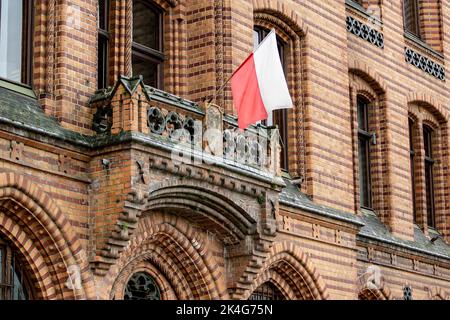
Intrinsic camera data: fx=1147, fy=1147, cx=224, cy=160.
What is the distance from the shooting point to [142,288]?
16.0m

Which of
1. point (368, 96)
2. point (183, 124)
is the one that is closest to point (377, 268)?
point (368, 96)

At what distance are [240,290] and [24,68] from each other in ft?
15.5

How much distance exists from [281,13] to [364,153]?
466 cm

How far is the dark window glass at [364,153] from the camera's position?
75.0 feet

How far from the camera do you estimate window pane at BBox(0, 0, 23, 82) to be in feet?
48.4

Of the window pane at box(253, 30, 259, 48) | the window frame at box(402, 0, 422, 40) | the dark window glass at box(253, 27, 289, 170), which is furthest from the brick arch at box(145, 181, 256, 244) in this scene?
the window frame at box(402, 0, 422, 40)

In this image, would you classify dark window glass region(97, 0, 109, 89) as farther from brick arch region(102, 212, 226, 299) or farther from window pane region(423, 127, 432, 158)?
window pane region(423, 127, 432, 158)

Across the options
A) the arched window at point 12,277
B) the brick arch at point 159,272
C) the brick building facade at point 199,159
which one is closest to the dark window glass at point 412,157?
the brick building facade at point 199,159

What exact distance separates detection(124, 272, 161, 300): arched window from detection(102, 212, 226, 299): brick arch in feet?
0.65

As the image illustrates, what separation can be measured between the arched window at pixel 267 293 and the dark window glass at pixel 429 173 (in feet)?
24.6

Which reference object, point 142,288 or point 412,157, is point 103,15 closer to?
point 142,288

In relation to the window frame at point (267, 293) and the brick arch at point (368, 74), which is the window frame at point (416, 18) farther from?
the window frame at point (267, 293)

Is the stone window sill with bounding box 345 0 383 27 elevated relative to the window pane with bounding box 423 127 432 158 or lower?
elevated

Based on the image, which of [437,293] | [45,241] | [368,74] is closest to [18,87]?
[45,241]
